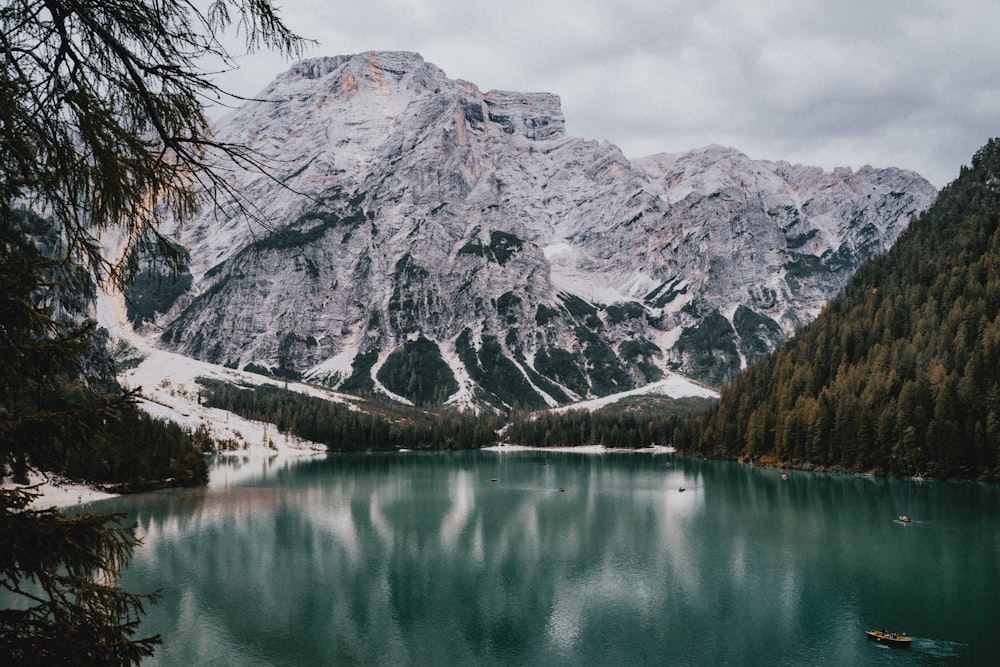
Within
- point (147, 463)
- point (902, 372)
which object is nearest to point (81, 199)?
point (147, 463)

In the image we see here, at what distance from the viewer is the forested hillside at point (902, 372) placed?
92394 millimetres

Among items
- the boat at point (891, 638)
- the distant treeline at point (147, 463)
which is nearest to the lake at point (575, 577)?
the boat at point (891, 638)

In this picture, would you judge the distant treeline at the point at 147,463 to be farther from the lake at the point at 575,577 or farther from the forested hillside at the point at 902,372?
the forested hillside at the point at 902,372

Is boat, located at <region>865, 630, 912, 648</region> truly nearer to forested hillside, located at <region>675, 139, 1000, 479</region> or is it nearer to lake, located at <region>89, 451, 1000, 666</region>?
lake, located at <region>89, 451, 1000, 666</region>

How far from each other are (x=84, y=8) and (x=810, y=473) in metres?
121

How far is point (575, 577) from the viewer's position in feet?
145

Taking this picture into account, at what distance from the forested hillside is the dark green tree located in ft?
348

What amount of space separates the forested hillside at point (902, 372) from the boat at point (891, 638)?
71411mm

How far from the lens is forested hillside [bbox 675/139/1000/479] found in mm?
92394

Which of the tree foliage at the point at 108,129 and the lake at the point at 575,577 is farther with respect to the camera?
the lake at the point at 575,577

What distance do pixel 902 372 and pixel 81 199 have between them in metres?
124

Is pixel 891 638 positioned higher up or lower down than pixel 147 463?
lower down

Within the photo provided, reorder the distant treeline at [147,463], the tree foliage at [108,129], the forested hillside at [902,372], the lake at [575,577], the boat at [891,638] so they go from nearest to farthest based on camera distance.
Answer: the tree foliage at [108,129] → the boat at [891,638] → the lake at [575,577] → the distant treeline at [147,463] → the forested hillside at [902,372]

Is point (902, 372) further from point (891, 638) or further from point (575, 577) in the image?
point (891, 638)
